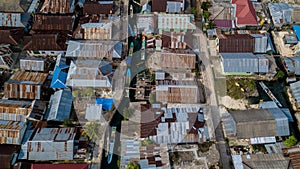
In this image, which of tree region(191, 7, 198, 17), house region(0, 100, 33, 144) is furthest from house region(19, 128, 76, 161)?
tree region(191, 7, 198, 17)

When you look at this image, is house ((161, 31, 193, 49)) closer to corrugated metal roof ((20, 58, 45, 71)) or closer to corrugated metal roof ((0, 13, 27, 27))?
corrugated metal roof ((20, 58, 45, 71))

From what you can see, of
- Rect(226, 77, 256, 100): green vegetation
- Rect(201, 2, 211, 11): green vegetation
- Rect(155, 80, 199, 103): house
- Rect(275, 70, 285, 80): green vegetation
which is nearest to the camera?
Rect(155, 80, 199, 103): house

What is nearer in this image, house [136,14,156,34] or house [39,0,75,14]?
house [136,14,156,34]

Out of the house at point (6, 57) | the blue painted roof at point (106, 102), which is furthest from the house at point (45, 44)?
the blue painted roof at point (106, 102)

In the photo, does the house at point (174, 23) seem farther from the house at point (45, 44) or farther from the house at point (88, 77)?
the house at point (45, 44)

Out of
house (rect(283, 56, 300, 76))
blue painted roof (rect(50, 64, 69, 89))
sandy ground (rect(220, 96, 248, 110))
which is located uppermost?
house (rect(283, 56, 300, 76))

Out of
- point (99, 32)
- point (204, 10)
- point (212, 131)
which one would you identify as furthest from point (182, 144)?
point (204, 10)

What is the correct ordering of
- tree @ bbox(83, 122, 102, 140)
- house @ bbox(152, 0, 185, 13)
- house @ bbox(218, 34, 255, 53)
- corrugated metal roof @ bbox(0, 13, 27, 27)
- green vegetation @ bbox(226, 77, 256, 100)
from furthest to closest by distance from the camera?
house @ bbox(152, 0, 185, 13)
corrugated metal roof @ bbox(0, 13, 27, 27)
house @ bbox(218, 34, 255, 53)
green vegetation @ bbox(226, 77, 256, 100)
tree @ bbox(83, 122, 102, 140)
